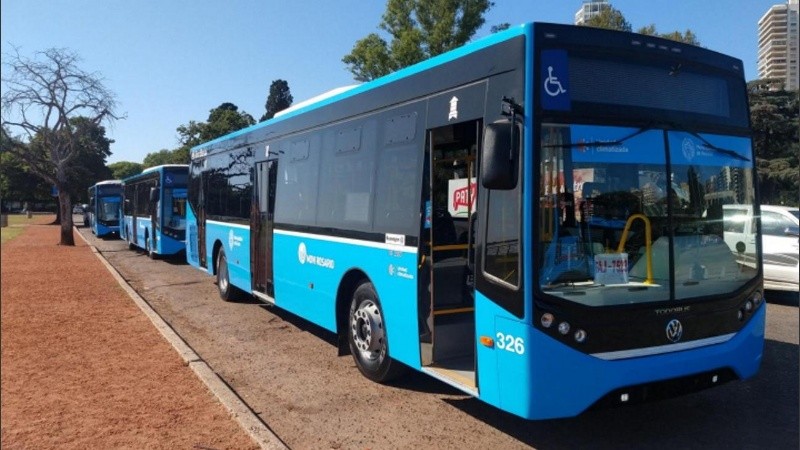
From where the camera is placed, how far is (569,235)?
4277 mm

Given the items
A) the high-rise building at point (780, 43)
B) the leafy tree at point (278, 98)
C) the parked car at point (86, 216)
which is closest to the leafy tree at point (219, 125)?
the leafy tree at point (278, 98)

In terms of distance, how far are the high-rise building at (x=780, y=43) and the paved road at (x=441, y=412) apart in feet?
9.25

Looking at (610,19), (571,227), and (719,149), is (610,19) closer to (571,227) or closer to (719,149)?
(719,149)

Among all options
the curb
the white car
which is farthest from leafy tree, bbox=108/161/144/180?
the white car

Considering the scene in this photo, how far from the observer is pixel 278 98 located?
45.1 m

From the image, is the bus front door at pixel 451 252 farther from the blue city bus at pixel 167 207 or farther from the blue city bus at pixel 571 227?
the blue city bus at pixel 167 207

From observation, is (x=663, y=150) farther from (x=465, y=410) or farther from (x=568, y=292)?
(x=465, y=410)

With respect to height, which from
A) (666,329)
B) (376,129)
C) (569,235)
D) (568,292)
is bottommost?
(666,329)

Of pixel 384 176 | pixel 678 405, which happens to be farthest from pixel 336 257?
pixel 678 405

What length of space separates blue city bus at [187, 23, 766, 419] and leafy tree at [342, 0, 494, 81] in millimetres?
14710

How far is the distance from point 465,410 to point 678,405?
6.53 feet

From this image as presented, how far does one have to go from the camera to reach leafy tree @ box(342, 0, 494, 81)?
19844mm

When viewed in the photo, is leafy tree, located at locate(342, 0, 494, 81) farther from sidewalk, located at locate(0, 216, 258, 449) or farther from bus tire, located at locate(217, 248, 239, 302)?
sidewalk, located at locate(0, 216, 258, 449)

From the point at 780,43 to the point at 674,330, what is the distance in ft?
7.77
